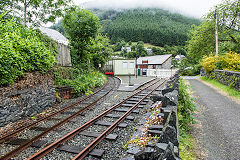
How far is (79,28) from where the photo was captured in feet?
38.3

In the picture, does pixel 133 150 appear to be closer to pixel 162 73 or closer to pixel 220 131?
pixel 220 131

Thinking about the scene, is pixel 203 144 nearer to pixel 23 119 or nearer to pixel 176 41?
pixel 23 119

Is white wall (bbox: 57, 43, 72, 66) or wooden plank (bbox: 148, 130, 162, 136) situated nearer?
wooden plank (bbox: 148, 130, 162, 136)

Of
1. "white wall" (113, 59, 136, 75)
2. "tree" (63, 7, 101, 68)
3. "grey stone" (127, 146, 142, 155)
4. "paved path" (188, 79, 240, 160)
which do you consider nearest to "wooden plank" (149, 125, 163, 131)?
"grey stone" (127, 146, 142, 155)

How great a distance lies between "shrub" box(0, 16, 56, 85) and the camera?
5.05 meters

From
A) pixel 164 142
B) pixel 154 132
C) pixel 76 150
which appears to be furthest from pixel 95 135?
pixel 164 142

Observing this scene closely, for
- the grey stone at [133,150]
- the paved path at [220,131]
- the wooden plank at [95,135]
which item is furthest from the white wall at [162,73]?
the grey stone at [133,150]

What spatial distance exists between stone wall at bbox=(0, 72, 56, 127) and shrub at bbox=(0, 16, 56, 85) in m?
0.32

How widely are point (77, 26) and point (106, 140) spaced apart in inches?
400

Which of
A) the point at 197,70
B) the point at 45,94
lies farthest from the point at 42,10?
the point at 197,70

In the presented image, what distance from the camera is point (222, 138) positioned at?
152 inches

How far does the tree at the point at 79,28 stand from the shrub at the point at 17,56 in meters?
4.49

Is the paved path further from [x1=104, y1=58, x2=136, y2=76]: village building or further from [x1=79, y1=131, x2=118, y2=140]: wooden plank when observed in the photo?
[x1=104, y1=58, x2=136, y2=76]: village building

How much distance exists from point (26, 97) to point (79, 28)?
7.64m
